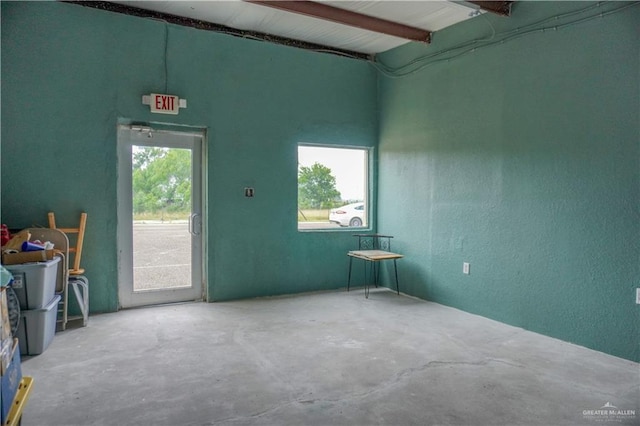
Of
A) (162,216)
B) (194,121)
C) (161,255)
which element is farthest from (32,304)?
(194,121)

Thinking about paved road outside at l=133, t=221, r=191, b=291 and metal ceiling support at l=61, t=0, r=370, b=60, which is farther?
paved road outside at l=133, t=221, r=191, b=291

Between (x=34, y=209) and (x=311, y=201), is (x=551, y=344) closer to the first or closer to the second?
(x=311, y=201)

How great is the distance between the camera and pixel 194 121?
467cm

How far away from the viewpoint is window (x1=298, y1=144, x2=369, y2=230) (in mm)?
5449

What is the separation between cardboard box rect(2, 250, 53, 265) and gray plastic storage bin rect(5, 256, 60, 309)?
2.6 inches

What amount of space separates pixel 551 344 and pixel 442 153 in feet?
7.41

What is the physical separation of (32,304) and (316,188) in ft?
10.9

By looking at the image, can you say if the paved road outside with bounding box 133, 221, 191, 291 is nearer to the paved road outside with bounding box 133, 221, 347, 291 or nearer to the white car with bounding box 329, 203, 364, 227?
the paved road outside with bounding box 133, 221, 347, 291

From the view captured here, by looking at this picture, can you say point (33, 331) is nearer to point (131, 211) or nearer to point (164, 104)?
point (131, 211)

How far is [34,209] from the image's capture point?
400cm

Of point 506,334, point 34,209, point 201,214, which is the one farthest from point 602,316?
point 34,209

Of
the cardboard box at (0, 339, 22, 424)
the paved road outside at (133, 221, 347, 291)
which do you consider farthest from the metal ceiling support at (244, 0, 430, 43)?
the cardboard box at (0, 339, 22, 424)

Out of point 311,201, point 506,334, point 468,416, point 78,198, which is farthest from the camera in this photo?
point 311,201

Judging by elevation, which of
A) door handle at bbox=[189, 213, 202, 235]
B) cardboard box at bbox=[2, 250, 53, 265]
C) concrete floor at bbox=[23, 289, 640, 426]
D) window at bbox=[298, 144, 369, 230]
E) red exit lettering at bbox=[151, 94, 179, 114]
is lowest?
concrete floor at bbox=[23, 289, 640, 426]
